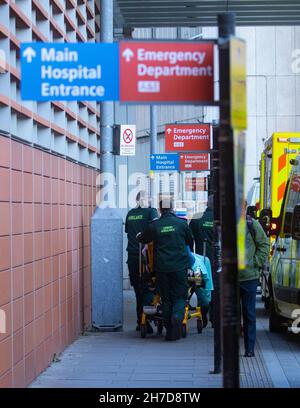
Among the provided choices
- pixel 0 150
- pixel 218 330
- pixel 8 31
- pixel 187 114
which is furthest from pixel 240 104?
pixel 187 114

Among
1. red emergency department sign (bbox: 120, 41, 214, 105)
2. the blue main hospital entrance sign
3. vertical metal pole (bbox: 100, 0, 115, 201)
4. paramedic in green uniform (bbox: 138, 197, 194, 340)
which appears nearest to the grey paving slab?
paramedic in green uniform (bbox: 138, 197, 194, 340)

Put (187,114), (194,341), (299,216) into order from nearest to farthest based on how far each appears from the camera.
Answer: (299,216) → (194,341) → (187,114)

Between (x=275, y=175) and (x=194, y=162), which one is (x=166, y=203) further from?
(x=194, y=162)

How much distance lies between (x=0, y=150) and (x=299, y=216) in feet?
16.7

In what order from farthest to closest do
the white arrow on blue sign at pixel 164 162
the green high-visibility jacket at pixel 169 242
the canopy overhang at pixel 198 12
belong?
the white arrow on blue sign at pixel 164 162, the canopy overhang at pixel 198 12, the green high-visibility jacket at pixel 169 242

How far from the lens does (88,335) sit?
42.5 feet

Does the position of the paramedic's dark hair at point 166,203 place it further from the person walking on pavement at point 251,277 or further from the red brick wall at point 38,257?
the person walking on pavement at point 251,277

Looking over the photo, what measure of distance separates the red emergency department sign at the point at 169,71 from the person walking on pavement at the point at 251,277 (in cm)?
575

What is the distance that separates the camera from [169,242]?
12.2m

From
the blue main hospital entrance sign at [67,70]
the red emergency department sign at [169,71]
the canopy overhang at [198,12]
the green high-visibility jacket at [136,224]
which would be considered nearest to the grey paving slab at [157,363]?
the green high-visibility jacket at [136,224]

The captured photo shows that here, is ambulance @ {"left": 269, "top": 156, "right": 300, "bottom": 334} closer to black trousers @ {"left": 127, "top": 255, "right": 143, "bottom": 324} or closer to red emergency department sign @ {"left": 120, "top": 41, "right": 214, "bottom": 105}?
black trousers @ {"left": 127, "top": 255, "right": 143, "bottom": 324}

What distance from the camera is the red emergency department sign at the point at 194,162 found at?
19.3m

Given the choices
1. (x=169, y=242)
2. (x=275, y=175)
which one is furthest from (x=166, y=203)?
(x=275, y=175)
